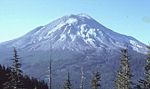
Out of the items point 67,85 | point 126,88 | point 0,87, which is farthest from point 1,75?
point 126,88

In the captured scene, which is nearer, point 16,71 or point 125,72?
point 16,71

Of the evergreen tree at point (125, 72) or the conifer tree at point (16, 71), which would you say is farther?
the evergreen tree at point (125, 72)

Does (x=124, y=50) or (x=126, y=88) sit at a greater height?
(x=124, y=50)

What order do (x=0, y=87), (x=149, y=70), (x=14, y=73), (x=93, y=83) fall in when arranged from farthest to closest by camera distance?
(x=0, y=87), (x=93, y=83), (x=149, y=70), (x=14, y=73)

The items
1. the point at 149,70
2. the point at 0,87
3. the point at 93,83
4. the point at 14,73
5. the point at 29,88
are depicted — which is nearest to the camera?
the point at 14,73

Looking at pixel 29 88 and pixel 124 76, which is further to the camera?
pixel 29 88

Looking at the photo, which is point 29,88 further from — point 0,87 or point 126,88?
point 126,88

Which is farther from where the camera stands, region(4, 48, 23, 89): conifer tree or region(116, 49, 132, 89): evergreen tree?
region(116, 49, 132, 89): evergreen tree

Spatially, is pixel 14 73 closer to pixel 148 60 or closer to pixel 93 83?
pixel 148 60

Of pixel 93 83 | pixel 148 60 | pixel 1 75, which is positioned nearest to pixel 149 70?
pixel 148 60
